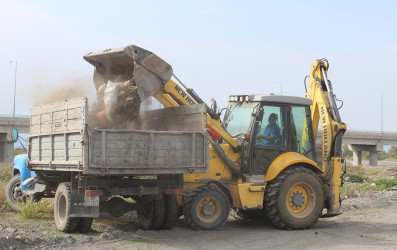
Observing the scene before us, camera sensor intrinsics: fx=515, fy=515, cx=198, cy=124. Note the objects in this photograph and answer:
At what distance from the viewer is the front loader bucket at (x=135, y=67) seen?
9.02 meters

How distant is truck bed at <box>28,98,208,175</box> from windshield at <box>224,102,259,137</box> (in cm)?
130

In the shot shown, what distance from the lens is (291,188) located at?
1034 centimetres

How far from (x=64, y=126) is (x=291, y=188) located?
4.62 m

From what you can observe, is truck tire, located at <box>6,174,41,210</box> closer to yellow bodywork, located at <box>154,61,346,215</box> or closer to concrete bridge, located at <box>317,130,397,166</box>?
yellow bodywork, located at <box>154,61,346,215</box>

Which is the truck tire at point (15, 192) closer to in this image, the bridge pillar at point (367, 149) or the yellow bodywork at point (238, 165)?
the yellow bodywork at point (238, 165)

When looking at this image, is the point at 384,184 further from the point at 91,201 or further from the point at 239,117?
the point at 91,201

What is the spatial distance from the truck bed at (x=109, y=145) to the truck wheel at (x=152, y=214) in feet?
3.22

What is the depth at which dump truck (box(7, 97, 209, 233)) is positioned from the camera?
26.8ft

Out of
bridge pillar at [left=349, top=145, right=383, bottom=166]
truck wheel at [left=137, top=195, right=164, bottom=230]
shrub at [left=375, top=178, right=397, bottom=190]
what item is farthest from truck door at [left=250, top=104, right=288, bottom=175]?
bridge pillar at [left=349, top=145, right=383, bottom=166]

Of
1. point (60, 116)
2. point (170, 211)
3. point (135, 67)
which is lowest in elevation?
point (170, 211)

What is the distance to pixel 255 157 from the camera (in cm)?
1038

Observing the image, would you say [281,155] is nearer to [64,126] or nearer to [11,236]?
[64,126]

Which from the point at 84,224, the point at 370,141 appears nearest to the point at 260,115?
the point at 84,224

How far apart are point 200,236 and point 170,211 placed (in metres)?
0.80
